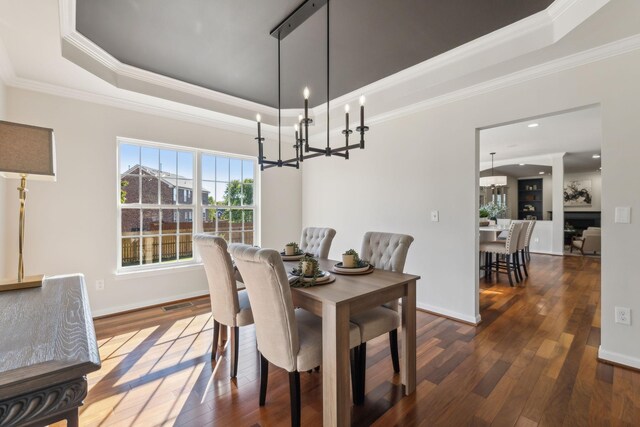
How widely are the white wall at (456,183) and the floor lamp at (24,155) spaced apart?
3.41 metres

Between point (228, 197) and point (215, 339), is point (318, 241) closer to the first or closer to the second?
point (215, 339)

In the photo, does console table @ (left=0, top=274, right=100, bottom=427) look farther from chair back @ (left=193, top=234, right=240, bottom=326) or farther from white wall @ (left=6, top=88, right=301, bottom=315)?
white wall @ (left=6, top=88, right=301, bottom=315)

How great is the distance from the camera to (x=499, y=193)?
9977mm

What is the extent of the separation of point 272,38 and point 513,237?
14.5 ft

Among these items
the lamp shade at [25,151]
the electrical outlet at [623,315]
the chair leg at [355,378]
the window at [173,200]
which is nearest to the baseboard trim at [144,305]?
the window at [173,200]

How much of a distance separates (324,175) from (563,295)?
3889mm

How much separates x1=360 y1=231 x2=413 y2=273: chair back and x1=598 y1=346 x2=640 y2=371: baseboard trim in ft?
5.70

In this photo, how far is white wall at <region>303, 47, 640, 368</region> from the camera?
2328 millimetres

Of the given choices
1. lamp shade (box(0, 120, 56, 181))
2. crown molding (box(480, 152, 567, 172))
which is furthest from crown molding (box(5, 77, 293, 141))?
crown molding (box(480, 152, 567, 172))

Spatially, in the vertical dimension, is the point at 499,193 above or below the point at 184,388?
above

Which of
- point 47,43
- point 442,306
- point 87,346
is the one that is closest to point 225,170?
point 47,43

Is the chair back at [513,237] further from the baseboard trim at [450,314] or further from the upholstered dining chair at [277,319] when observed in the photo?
the upholstered dining chair at [277,319]

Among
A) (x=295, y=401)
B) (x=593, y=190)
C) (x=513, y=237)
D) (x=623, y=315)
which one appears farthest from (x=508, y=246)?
(x=593, y=190)

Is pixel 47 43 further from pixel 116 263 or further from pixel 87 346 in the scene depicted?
pixel 87 346
